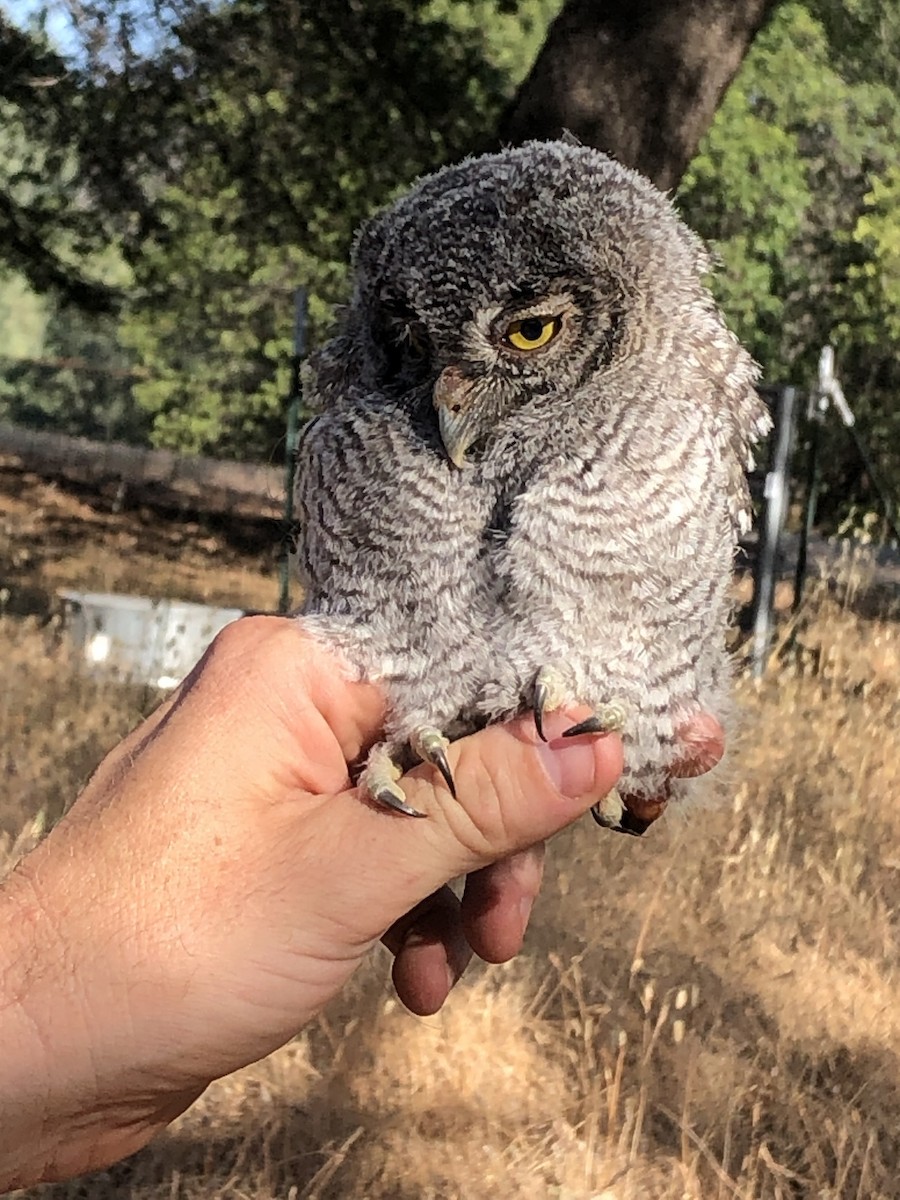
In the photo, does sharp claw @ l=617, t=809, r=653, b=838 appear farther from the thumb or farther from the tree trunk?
the tree trunk

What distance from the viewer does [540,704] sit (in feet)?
5.82

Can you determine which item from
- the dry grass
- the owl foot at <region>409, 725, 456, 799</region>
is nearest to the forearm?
the owl foot at <region>409, 725, 456, 799</region>

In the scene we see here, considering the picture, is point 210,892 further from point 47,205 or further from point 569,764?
point 47,205

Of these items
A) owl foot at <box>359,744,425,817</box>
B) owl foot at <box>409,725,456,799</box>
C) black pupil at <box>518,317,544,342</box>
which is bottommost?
owl foot at <box>359,744,425,817</box>

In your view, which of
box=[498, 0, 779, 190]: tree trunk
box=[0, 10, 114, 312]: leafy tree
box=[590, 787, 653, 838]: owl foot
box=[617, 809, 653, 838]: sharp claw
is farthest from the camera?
box=[0, 10, 114, 312]: leafy tree

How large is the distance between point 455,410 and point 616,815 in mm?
1006

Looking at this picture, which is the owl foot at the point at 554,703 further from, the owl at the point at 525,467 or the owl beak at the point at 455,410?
the owl beak at the point at 455,410

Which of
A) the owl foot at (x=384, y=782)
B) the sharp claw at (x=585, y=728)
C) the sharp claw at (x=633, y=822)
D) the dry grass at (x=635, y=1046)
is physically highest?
the sharp claw at (x=585, y=728)

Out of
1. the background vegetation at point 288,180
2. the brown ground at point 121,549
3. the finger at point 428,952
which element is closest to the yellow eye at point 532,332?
the finger at point 428,952

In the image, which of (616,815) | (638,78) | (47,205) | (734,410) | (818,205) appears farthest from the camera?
(818,205)

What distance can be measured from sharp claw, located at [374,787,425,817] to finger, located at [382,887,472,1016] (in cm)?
66

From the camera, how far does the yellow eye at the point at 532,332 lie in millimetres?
1771

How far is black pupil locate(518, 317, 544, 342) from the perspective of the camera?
1.77 meters

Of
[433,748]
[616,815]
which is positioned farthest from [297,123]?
[433,748]
